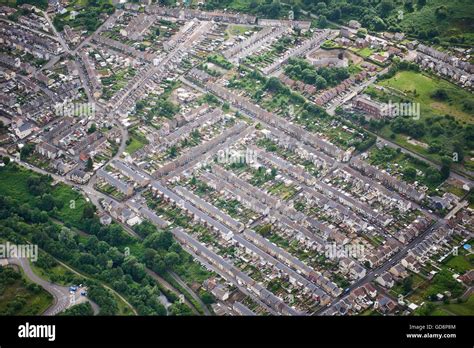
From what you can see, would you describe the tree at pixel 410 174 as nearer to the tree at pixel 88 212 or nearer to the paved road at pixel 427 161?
the paved road at pixel 427 161

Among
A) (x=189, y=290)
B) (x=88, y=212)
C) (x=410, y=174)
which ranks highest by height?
(x=410, y=174)

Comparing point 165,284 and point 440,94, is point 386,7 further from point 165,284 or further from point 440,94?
point 165,284

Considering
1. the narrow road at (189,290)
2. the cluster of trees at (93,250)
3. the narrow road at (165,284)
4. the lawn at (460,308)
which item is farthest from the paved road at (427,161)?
the cluster of trees at (93,250)

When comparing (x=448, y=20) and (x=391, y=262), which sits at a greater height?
(x=448, y=20)

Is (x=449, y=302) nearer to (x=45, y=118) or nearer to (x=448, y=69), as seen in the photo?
(x=448, y=69)

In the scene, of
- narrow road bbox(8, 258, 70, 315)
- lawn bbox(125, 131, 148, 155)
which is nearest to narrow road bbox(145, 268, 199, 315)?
narrow road bbox(8, 258, 70, 315)

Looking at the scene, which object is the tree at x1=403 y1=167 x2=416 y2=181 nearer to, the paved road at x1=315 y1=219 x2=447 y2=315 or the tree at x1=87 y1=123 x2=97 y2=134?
the paved road at x1=315 y1=219 x2=447 y2=315

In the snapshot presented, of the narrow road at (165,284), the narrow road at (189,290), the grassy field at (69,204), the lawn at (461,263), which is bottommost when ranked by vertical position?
the grassy field at (69,204)

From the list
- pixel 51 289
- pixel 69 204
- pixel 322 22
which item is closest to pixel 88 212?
pixel 69 204
